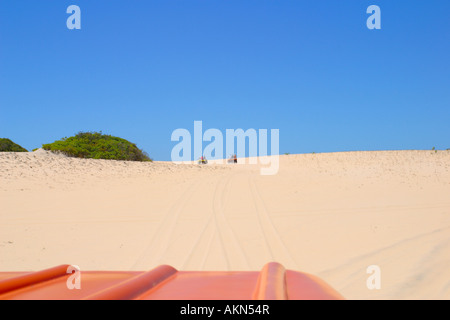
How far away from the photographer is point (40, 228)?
743cm

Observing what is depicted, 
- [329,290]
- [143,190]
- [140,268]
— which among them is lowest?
[140,268]

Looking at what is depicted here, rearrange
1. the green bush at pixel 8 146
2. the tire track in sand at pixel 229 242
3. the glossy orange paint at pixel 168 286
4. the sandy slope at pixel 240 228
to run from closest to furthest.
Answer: the glossy orange paint at pixel 168 286
the sandy slope at pixel 240 228
the tire track in sand at pixel 229 242
the green bush at pixel 8 146

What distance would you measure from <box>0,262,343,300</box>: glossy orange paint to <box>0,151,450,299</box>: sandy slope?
2221mm

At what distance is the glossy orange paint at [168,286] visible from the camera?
192cm

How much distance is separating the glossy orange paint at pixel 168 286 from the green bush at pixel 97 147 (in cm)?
2442

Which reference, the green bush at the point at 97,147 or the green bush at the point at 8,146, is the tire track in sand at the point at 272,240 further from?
the green bush at the point at 8,146

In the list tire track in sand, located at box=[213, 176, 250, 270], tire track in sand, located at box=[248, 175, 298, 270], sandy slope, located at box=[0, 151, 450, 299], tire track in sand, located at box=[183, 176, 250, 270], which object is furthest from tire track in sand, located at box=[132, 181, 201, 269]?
tire track in sand, located at box=[248, 175, 298, 270]

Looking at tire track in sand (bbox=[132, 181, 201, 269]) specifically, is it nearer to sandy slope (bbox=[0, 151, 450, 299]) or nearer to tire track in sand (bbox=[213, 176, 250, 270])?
sandy slope (bbox=[0, 151, 450, 299])

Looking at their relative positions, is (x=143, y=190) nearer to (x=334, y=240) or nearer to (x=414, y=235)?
(x=334, y=240)

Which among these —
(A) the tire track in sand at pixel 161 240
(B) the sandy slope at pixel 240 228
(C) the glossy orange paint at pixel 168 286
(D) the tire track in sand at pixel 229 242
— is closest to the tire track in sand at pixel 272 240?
(B) the sandy slope at pixel 240 228

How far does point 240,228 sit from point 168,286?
17.2 ft
